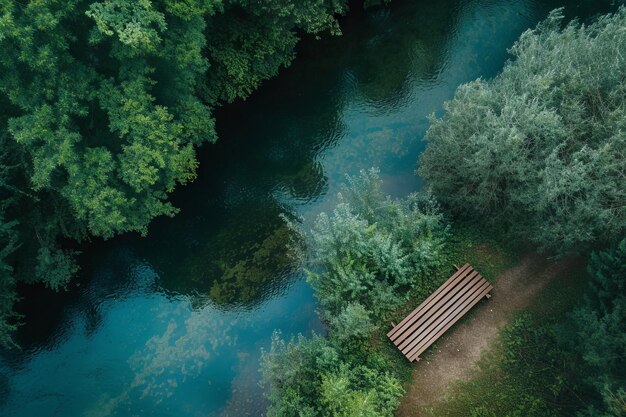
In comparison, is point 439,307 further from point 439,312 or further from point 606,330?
point 606,330

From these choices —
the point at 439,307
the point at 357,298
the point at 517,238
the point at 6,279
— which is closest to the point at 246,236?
the point at 357,298

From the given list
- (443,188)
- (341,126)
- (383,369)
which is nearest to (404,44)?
(341,126)

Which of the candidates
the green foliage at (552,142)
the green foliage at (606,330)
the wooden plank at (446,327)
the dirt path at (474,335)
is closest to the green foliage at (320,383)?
the dirt path at (474,335)

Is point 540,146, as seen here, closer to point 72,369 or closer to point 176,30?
point 176,30

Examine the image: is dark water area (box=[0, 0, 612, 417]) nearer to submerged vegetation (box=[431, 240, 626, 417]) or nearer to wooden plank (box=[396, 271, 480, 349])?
wooden plank (box=[396, 271, 480, 349])

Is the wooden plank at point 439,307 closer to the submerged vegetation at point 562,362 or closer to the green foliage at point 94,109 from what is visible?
the submerged vegetation at point 562,362

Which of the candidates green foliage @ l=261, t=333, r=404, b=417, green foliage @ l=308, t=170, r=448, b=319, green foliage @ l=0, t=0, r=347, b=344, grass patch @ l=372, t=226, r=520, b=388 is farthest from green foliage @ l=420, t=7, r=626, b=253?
green foliage @ l=0, t=0, r=347, b=344
